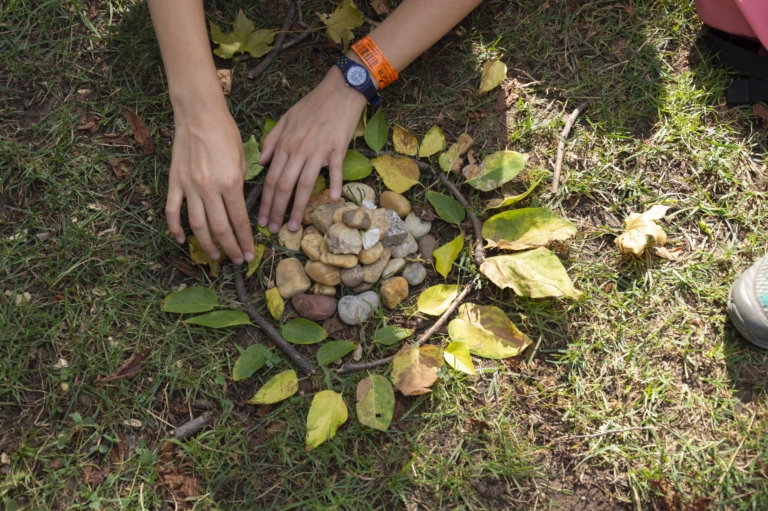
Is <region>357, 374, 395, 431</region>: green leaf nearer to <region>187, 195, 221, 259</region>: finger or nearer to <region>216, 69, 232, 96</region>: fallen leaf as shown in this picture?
<region>187, 195, 221, 259</region>: finger

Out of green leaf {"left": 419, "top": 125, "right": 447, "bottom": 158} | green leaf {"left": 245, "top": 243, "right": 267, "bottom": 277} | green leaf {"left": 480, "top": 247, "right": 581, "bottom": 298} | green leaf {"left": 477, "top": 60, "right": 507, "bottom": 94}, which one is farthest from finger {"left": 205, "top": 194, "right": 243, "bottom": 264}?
green leaf {"left": 477, "top": 60, "right": 507, "bottom": 94}

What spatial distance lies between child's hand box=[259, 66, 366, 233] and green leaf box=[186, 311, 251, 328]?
0.35 m

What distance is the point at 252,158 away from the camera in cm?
222

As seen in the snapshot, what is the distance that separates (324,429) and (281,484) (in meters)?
0.25

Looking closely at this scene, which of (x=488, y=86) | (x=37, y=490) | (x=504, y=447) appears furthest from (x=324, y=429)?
(x=488, y=86)

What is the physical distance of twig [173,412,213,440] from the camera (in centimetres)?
202

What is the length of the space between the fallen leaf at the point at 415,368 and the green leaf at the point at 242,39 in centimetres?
142

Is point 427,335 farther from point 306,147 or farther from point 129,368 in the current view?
point 129,368

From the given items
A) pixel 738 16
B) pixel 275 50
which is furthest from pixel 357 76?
pixel 738 16

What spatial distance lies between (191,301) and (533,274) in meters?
1.30

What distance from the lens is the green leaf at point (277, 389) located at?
6.62 ft

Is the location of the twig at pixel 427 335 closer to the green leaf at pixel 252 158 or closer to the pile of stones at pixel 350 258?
the pile of stones at pixel 350 258

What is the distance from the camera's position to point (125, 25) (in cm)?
241

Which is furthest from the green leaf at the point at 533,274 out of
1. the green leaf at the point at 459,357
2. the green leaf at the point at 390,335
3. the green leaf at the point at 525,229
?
the green leaf at the point at 390,335
